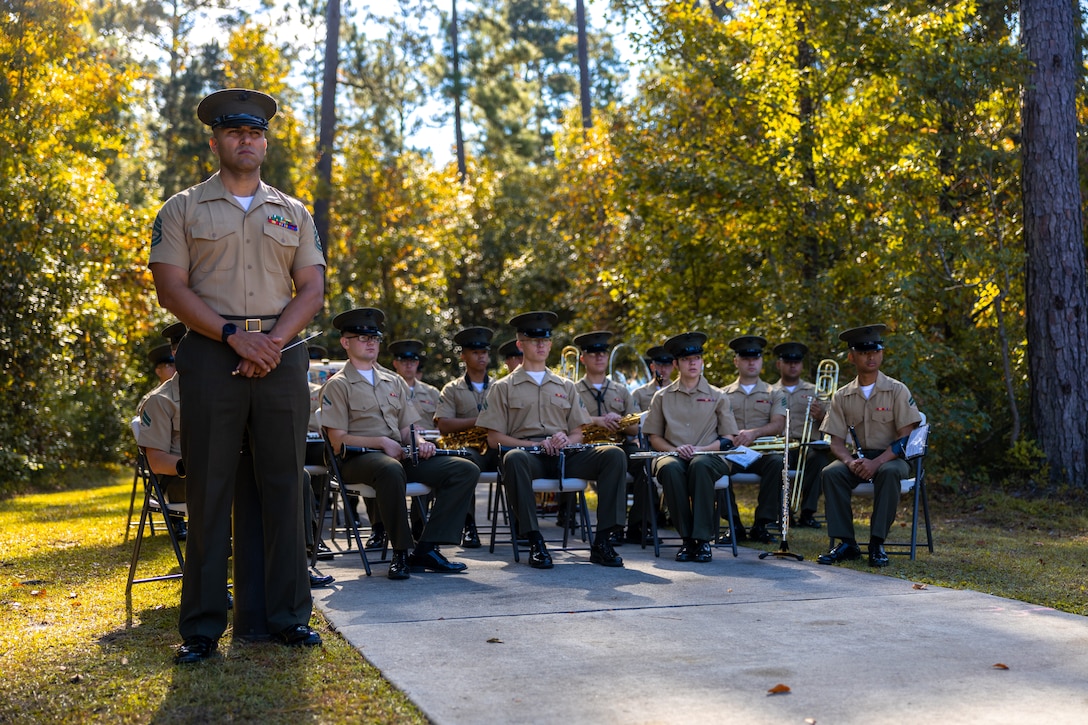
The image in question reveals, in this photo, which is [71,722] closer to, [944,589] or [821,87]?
[944,589]

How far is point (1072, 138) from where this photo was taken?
12.6 metres

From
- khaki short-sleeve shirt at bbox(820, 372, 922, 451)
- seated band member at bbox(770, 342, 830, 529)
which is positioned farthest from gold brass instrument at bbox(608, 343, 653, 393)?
khaki short-sleeve shirt at bbox(820, 372, 922, 451)

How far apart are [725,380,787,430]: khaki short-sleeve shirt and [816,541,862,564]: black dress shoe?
2.42 m

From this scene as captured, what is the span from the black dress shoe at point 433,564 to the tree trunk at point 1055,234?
286 inches

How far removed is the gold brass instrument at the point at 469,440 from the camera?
9.74 metres

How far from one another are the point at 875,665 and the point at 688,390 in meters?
4.92

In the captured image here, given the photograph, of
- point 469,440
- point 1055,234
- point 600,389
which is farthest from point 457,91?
point 469,440

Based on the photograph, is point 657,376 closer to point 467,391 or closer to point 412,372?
point 467,391

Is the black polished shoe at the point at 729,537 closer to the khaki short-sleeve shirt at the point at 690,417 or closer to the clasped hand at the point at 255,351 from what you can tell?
the khaki short-sleeve shirt at the point at 690,417

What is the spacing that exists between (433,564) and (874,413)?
11.4ft

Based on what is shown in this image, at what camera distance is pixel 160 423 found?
7469 millimetres

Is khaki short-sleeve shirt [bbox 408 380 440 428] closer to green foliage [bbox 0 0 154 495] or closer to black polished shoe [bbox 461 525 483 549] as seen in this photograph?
black polished shoe [bbox 461 525 483 549]

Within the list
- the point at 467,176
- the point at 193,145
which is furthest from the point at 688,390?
the point at 467,176

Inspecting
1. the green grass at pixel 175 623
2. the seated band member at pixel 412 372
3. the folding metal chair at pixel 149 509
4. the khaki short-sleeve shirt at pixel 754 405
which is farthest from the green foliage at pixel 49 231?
the khaki short-sleeve shirt at pixel 754 405
